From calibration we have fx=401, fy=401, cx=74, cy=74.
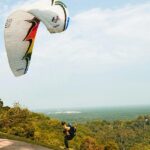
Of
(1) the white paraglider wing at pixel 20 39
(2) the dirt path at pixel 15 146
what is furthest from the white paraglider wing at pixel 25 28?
(2) the dirt path at pixel 15 146

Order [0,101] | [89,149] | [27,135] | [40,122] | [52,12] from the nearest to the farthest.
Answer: [52,12]
[27,135]
[89,149]
[0,101]
[40,122]

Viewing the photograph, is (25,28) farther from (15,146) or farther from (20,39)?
(15,146)

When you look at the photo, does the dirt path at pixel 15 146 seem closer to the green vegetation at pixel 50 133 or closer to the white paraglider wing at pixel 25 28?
the green vegetation at pixel 50 133

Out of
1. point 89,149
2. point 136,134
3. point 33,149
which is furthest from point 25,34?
point 136,134

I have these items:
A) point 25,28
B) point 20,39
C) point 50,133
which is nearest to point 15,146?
point 20,39

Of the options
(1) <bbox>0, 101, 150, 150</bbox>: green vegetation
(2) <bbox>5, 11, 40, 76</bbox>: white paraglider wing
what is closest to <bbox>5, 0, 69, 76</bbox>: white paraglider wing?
(2) <bbox>5, 11, 40, 76</bbox>: white paraglider wing

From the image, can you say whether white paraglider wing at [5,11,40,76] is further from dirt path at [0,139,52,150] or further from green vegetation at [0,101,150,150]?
green vegetation at [0,101,150,150]

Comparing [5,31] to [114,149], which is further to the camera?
[114,149]

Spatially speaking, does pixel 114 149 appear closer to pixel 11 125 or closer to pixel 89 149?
pixel 89 149
